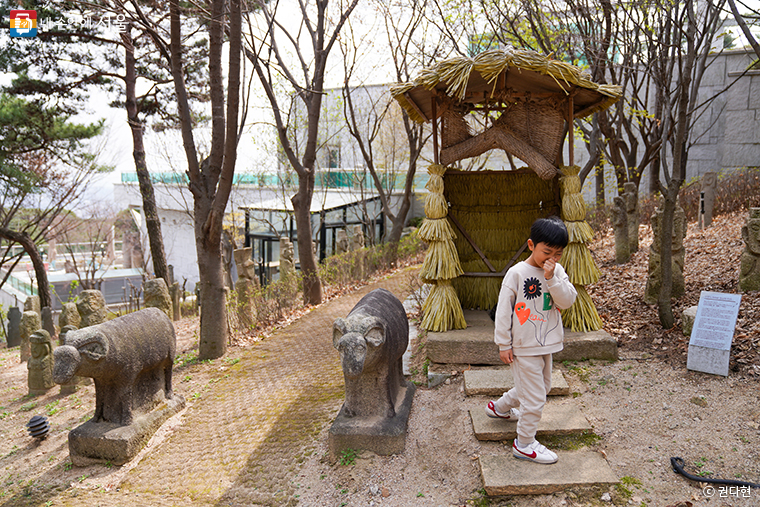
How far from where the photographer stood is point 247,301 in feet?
28.5

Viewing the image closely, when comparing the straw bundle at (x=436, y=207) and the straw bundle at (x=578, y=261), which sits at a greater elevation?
the straw bundle at (x=436, y=207)

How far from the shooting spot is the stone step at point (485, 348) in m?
4.73

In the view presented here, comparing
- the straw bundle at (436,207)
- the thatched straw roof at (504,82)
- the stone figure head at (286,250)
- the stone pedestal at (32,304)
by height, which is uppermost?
the thatched straw roof at (504,82)

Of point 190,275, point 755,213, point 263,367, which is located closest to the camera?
point 755,213

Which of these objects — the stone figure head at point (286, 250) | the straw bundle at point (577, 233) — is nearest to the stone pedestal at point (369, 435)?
the straw bundle at point (577, 233)

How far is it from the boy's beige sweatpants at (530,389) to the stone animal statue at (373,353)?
3.54ft

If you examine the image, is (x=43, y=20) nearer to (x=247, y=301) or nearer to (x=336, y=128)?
(x=247, y=301)

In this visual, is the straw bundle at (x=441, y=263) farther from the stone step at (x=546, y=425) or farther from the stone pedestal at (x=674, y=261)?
the stone pedestal at (x=674, y=261)

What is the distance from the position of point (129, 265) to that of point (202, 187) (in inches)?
1040

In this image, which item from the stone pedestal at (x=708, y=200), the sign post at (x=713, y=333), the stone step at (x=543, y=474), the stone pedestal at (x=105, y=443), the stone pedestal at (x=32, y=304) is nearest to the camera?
the stone step at (x=543, y=474)

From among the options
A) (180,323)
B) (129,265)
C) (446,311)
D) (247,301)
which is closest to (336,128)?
(180,323)

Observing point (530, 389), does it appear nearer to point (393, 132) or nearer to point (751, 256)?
point (751, 256)

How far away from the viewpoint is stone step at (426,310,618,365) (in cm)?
473

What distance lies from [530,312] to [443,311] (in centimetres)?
185
